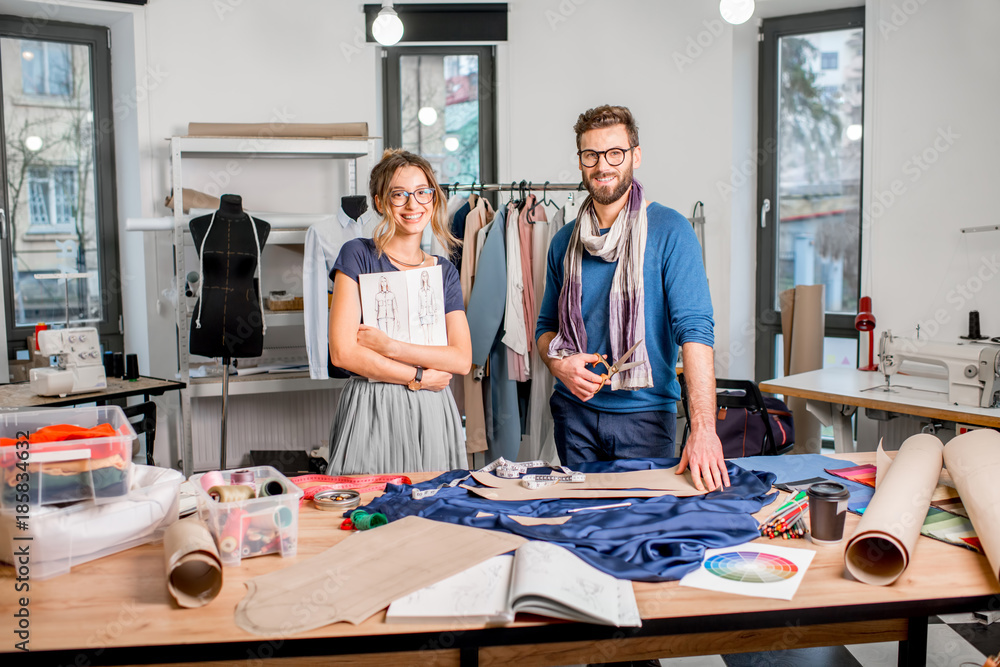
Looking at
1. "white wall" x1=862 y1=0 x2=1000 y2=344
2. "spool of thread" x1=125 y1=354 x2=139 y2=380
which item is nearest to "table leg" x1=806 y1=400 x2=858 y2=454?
"white wall" x1=862 y1=0 x2=1000 y2=344

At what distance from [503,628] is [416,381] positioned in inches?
41.2

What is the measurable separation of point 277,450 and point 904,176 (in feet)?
12.2

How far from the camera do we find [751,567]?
1284 millimetres

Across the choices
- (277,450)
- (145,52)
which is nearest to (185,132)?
(145,52)

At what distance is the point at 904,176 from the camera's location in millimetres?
3949

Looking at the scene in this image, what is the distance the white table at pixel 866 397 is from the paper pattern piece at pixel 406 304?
1759mm

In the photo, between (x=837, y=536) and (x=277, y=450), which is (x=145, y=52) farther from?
(x=837, y=536)

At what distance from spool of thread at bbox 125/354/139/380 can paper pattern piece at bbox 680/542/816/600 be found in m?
2.97

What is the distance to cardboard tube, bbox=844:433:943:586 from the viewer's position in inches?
48.8

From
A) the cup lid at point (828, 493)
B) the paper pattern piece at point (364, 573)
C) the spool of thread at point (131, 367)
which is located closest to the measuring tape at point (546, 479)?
the paper pattern piece at point (364, 573)

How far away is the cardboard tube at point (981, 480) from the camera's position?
4.26ft

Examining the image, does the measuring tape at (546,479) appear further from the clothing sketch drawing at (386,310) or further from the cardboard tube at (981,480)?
the cardboard tube at (981,480)

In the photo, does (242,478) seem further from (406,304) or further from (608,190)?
(608,190)

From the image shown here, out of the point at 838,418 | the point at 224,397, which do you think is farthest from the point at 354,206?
the point at 838,418
